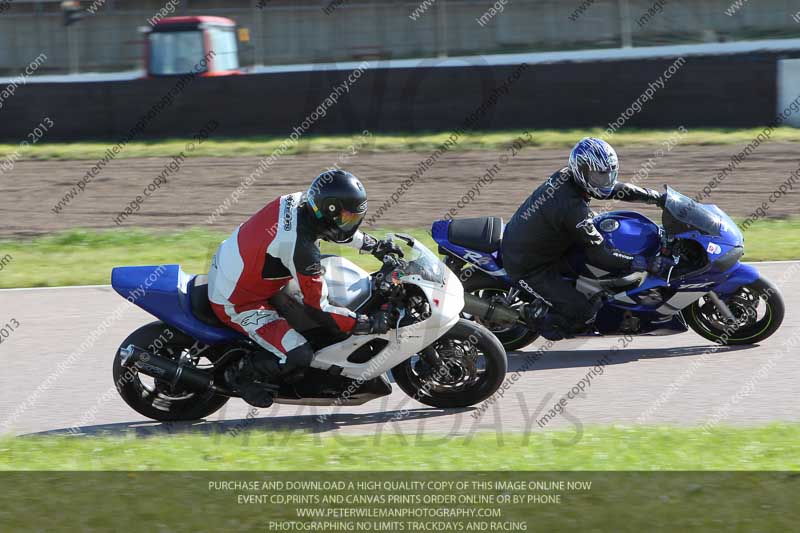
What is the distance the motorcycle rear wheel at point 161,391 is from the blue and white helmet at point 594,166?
10.6 feet

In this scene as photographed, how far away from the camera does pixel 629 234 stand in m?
9.07

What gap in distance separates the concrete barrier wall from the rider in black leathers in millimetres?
11217

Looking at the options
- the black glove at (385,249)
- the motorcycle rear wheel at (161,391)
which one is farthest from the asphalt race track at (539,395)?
the black glove at (385,249)

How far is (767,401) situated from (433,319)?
2.45 m

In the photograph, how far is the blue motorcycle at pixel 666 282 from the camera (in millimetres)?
8875

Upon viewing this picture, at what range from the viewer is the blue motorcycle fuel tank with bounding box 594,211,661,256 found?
9.03m

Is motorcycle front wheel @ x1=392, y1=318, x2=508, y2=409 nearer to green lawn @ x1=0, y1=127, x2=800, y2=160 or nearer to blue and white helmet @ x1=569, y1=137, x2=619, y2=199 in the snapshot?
blue and white helmet @ x1=569, y1=137, x2=619, y2=199

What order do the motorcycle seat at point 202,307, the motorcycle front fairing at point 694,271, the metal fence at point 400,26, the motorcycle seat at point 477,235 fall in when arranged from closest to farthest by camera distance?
the motorcycle seat at point 202,307
the motorcycle front fairing at point 694,271
the motorcycle seat at point 477,235
the metal fence at point 400,26

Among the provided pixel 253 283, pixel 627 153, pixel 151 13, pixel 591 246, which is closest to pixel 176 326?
pixel 253 283

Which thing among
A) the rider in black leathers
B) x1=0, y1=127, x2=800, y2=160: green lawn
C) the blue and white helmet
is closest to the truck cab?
x1=0, y1=127, x2=800, y2=160: green lawn

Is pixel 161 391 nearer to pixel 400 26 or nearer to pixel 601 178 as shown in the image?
pixel 601 178

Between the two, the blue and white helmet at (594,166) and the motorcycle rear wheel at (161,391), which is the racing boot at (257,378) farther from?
the blue and white helmet at (594,166)

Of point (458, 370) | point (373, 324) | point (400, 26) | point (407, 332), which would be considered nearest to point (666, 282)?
point (458, 370)
